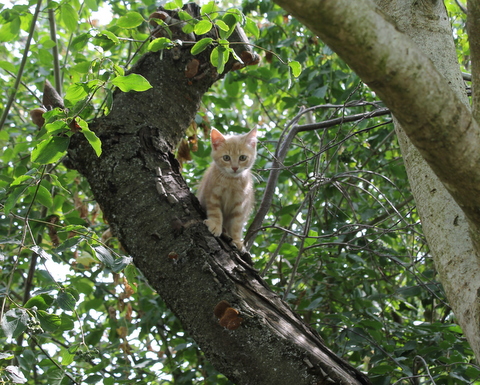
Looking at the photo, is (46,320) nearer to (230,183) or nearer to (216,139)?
(230,183)

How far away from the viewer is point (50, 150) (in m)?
1.83

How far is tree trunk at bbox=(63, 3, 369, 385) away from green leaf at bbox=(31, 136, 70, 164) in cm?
63

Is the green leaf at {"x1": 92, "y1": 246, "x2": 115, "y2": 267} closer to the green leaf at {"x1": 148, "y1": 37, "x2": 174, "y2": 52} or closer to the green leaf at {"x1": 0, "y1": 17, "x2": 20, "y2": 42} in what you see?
the green leaf at {"x1": 148, "y1": 37, "x2": 174, "y2": 52}

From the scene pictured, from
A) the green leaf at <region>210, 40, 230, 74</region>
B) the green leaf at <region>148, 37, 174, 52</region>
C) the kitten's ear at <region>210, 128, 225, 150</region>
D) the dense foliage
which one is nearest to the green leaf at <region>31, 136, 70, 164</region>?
the dense foliage

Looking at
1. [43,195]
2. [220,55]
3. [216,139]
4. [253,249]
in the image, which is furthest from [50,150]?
[253,249]

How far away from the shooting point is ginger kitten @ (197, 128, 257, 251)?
3.71 m

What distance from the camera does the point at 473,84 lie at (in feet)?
5.43

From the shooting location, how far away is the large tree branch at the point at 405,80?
1.24 meters

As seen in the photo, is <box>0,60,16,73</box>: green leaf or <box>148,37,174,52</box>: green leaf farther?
<box>0,60,16,73</box>: green leaf

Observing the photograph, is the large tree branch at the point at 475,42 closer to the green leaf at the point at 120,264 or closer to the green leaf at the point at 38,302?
the green leaf at the point at 120,264

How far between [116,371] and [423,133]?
112 inches

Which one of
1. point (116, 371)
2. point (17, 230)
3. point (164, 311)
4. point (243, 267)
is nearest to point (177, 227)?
point (243, 267)

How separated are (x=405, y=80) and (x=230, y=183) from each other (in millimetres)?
2643

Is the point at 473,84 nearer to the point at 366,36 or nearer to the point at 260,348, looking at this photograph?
the point at 366,36
